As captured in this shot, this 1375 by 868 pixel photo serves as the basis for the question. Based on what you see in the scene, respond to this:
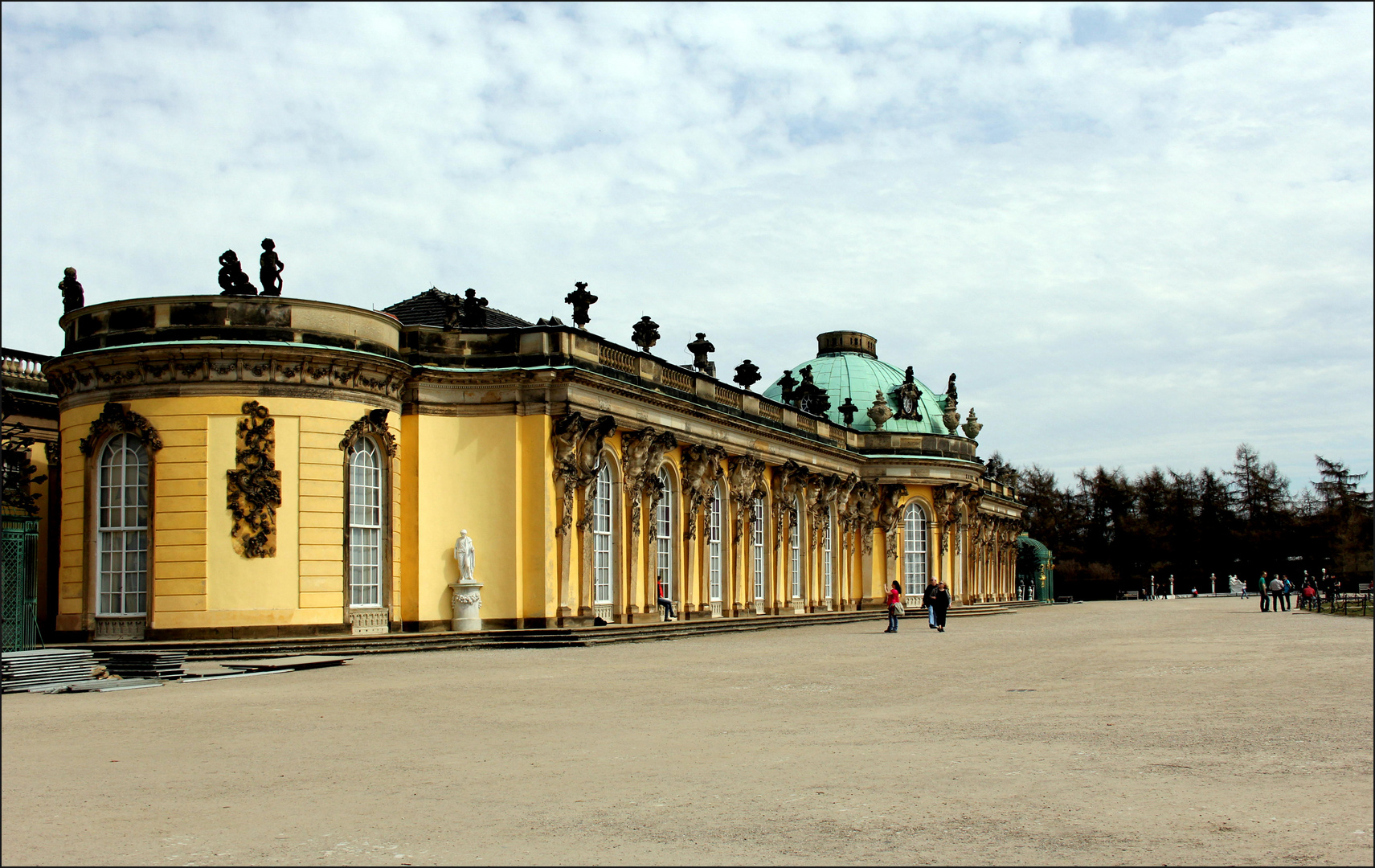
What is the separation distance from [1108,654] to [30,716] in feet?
57.5

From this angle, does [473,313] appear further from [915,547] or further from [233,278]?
[915,547]

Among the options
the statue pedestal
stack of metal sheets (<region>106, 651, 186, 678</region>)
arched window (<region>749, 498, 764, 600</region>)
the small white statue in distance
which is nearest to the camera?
stack of metal sheets (<region>106, 651, 186, 678</region>)

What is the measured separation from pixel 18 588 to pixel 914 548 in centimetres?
4230

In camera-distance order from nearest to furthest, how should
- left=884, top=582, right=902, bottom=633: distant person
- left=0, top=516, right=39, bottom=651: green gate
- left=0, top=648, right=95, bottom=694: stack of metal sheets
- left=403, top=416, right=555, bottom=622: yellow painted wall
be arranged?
left=0, top=648, right=95, bottom=694: stack of metal sheets
left=0, top=516, right=39, bottom=651: green gate
left=403, top=416, right=555, bottom=622: yellow painted wall
left=884, top=582, right=902, bottom=633: distant person

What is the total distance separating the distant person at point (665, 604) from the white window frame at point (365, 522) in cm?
930

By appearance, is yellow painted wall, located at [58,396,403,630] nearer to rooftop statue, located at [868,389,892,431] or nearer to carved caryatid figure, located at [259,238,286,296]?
carved caryatid figure, located at [259,238,286,296]

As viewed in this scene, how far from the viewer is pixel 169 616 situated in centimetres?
2691

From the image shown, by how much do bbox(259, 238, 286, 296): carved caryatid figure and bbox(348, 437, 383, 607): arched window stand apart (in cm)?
383

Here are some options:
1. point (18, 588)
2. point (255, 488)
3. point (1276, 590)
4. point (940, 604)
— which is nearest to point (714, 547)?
point (940, 604)

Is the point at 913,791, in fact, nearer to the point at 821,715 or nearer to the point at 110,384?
the point at 821,715

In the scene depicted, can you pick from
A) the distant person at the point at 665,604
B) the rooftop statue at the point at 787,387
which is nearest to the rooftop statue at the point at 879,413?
the rooftop statue at the point at 787,387

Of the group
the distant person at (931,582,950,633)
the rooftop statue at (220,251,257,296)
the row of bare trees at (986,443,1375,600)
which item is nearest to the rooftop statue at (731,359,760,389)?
the distant person at (931,582,950,633)

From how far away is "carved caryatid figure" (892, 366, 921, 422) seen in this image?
6125 cm

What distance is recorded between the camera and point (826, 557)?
53344 millimetres
